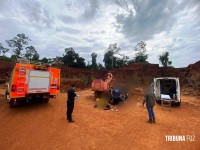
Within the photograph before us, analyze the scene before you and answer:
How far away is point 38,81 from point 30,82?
42 centimetres

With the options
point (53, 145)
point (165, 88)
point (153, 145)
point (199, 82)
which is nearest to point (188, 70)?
point (199, 82)

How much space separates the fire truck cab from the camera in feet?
25.7

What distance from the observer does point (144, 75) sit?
3188 cm

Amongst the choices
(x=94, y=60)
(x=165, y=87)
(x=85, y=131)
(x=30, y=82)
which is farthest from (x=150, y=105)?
(x=94, y=60)

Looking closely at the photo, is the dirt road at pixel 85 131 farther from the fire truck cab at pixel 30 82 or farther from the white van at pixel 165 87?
the white van at pixel 165 87

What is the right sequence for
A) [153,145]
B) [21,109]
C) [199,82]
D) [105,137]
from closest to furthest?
1. [153,145]
2. [105,137]
3. [21,109]
4. [199,82]

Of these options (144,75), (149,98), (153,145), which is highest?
(144,75)

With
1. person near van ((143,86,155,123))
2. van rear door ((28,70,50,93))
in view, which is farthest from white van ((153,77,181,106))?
van rear door ((28,70,50,93))

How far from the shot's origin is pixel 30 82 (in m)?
8.26

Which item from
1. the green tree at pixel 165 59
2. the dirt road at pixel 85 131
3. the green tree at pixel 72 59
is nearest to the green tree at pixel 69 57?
the green tree at pixel 72 59

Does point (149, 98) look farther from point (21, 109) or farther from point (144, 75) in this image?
point (144, 75)

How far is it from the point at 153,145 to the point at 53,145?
3.08 meters

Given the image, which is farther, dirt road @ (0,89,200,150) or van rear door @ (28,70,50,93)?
van rear door @ (28,70,50,93)

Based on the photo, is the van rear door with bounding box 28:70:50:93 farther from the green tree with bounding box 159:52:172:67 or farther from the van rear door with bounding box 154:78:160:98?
the green tree with bounding box 159:52:172:67
